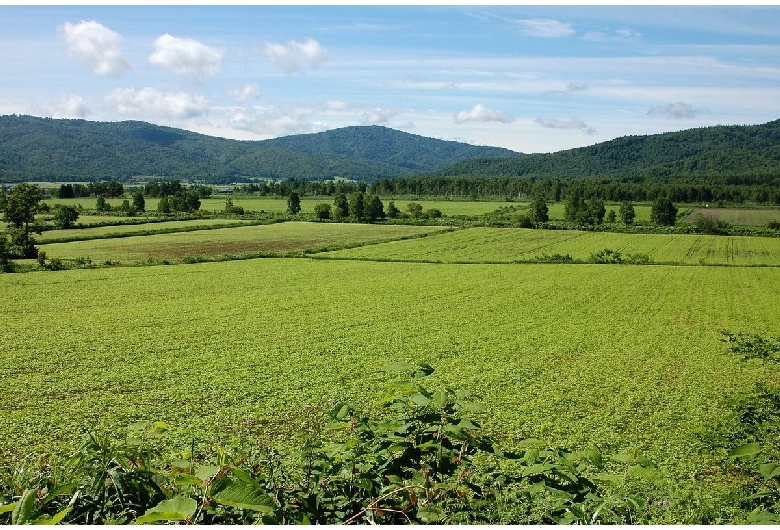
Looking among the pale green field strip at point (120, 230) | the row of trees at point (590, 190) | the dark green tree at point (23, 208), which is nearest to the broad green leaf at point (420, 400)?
the dark green tree at point (23, 208)

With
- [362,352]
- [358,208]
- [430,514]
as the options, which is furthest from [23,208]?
[430,514]

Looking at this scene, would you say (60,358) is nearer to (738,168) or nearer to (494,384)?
(494,384)

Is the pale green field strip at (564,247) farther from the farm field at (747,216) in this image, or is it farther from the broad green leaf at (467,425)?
the broad green leaf at (467,425)

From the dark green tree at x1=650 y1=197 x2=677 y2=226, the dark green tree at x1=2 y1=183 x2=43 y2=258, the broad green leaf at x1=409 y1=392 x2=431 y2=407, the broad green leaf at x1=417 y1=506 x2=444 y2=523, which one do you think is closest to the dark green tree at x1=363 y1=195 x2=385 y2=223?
the dark green tree at x1=650 y1=197 x2=677 y2=226

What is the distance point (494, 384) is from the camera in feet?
49.2

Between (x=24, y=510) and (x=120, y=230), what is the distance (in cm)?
6971

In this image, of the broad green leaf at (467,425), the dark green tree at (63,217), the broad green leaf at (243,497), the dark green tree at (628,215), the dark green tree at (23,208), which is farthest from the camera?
the dark green tree at (628,215)

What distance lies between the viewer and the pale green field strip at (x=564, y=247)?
49706 millimetres

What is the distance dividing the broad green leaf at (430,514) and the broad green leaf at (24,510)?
4.97 feet

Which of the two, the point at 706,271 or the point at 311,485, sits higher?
the point at 311,485

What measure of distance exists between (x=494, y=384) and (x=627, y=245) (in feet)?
164

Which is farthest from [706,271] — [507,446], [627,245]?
[507,446]

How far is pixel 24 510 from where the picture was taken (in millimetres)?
2059

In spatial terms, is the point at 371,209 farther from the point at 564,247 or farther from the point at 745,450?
the point at 745,450
